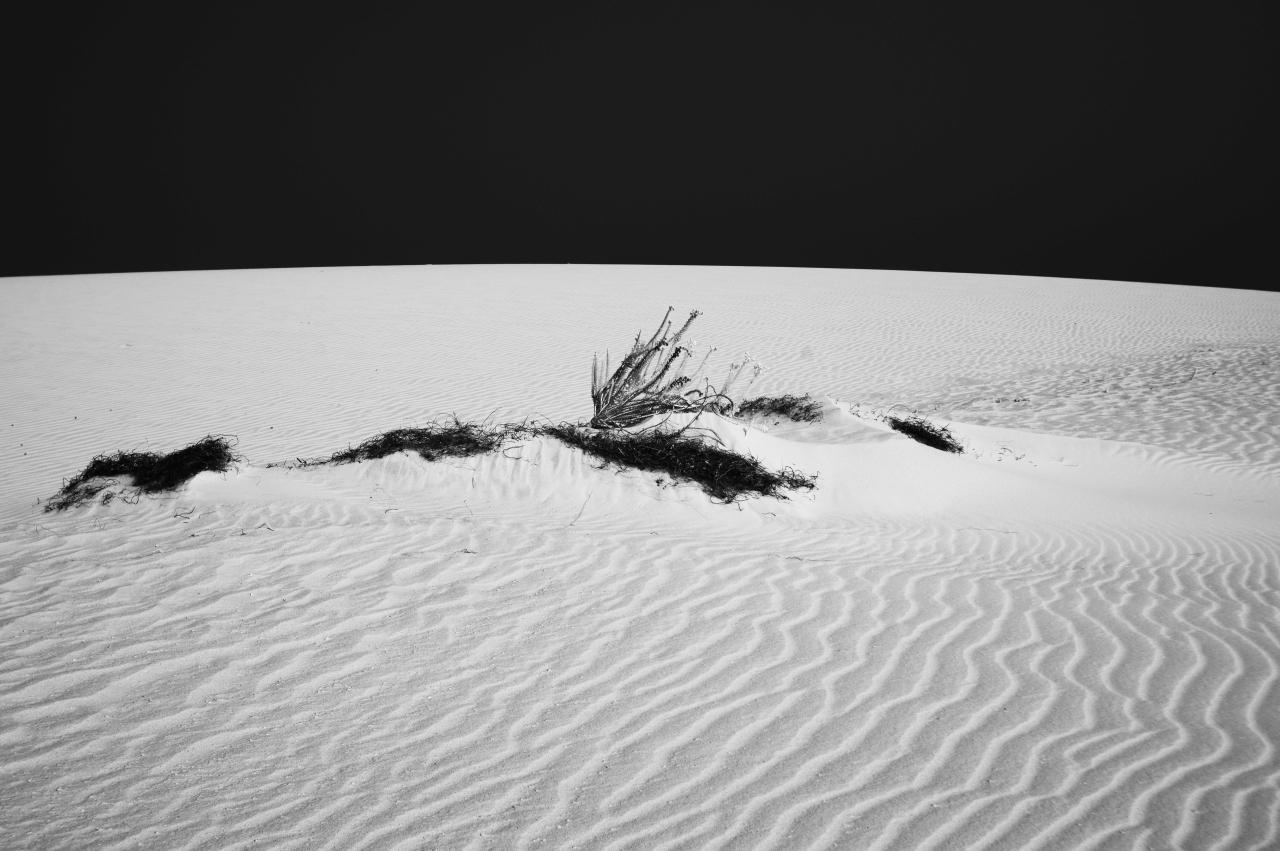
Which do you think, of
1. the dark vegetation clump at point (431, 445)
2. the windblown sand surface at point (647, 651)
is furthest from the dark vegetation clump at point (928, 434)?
the dark vegetation clump at point (431, 445)

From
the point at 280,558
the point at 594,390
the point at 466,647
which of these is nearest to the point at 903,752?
the point at 466,647

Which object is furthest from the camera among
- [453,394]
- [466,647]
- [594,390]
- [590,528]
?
[453,394]

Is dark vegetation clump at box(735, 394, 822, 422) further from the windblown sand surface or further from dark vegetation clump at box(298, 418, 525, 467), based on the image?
dark vegetation clump at box(298, 418, 525, 467)

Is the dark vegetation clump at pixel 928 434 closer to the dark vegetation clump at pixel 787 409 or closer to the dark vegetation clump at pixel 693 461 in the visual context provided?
the dark vegetation clump at pixel 787 409

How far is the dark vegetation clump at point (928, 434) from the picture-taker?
9391mm

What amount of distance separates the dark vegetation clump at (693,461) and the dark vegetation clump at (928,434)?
8.19 feet

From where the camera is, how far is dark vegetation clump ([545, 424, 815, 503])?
6.89 meters

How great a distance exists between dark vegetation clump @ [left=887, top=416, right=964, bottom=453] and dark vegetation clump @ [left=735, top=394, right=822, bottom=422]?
961 mm

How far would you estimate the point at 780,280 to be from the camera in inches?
1467

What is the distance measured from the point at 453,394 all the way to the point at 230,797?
1072 centimetres

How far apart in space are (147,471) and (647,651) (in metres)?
4.84

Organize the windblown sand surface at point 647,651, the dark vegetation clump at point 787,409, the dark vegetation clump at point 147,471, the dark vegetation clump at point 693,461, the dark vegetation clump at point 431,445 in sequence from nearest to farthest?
the windblown sand surface at point 647,651 → the dark vegetation clump at point 147,471 → the dark vegetation clump at point 693,461 → the dark vegetation clump at point 431,445 → the dark vegetation clump at point 787,409

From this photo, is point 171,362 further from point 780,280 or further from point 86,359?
point 780,280

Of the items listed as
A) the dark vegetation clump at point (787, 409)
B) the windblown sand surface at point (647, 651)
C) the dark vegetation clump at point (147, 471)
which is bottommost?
the dark vegetation clump at point (147, 471)
